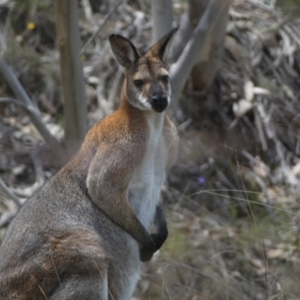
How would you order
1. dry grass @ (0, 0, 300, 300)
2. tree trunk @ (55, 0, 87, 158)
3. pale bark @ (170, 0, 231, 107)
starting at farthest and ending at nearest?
dry grass @ (0, 0, 300, 300) → pale bark @ (170, 0, 231, 107) → tree trunk @ (55, 0, 87, 158)

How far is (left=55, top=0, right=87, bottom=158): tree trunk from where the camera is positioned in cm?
594

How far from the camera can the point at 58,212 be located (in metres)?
4.51

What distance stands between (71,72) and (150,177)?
1.78 m

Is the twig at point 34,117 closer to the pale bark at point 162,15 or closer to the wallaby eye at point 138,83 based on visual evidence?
the pale bark at point 162,15

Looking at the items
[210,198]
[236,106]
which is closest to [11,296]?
[210,198]

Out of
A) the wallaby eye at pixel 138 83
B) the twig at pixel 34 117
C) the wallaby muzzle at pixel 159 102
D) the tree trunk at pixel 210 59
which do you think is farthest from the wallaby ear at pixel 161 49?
the tree trunk at pixel 210 59

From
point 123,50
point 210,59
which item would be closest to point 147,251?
point 123,50

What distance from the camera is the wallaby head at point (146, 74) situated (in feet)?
14.9

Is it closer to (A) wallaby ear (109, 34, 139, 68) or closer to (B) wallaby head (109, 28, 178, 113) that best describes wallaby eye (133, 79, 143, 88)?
(B) wallaby head (109, 28, 178, 113)

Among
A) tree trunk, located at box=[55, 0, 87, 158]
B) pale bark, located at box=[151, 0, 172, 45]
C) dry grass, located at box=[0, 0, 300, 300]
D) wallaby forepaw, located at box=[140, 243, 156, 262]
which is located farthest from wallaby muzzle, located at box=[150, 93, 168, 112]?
dry grass, located at box=[0, 0, 300, 300]

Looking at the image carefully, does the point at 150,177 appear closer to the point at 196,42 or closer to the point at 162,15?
the point at 196,42

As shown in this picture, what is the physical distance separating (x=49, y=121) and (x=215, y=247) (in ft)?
8.88

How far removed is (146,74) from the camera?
15.3 ft

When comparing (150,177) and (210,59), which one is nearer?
(150,177)
